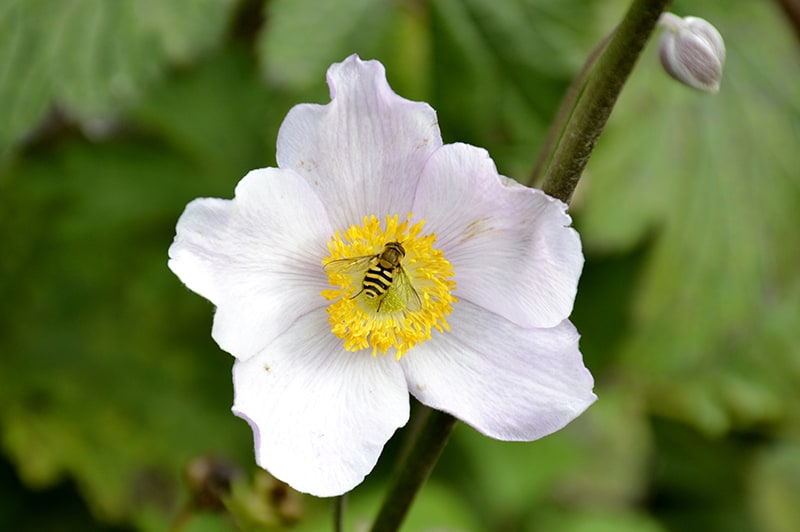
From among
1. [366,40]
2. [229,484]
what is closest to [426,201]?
[229,484]

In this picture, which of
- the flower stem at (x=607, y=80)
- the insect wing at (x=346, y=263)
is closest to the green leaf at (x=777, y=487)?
the insect wing at (x=346, y=263)

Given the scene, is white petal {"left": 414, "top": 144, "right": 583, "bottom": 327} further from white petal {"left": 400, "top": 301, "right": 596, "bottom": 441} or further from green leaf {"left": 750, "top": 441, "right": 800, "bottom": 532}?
green leaf {"left": 750, "top": 441, "right": 800, "bottom": 532}

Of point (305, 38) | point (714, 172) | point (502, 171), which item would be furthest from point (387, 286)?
point (714, 172)

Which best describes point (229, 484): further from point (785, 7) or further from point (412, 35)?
point (785, 7)

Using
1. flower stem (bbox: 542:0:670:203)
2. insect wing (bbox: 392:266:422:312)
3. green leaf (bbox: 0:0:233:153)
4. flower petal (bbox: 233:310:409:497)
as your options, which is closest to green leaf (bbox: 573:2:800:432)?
green leaf (bbox: 0:0:233:153)

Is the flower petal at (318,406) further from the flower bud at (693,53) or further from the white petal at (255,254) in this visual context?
the flower bud at (693,53)
